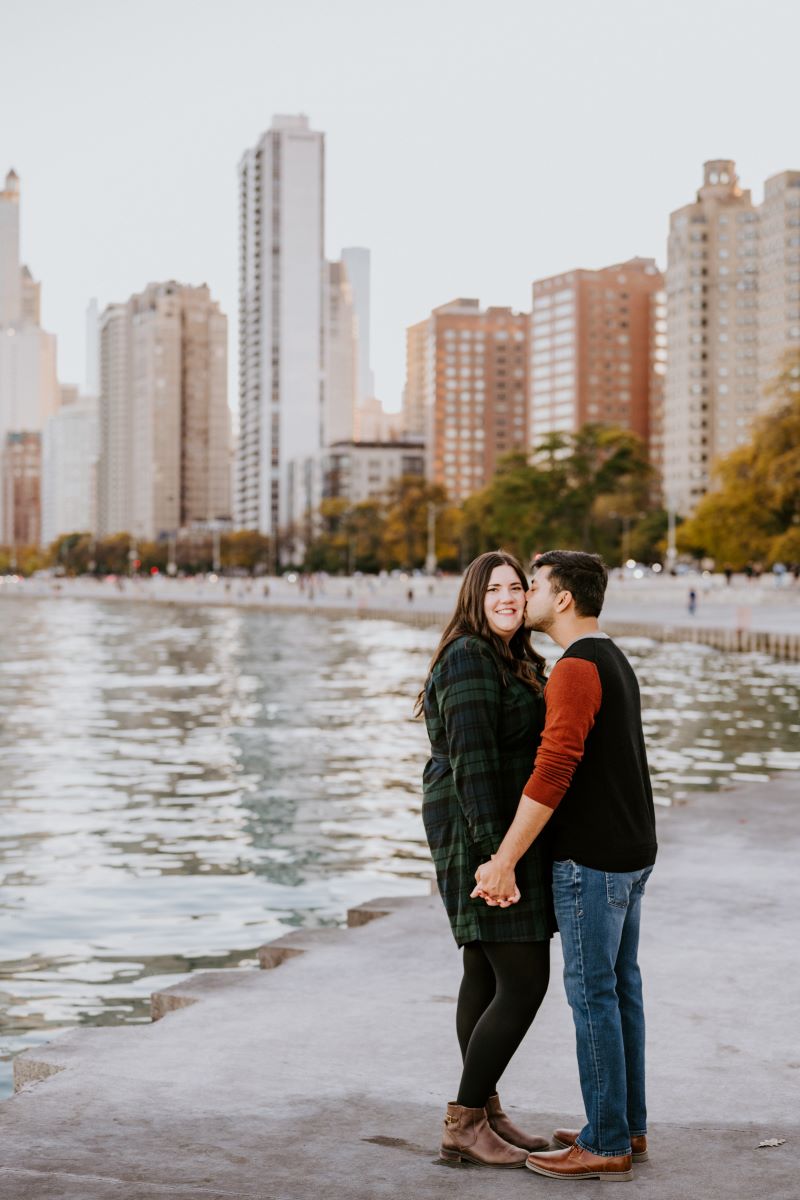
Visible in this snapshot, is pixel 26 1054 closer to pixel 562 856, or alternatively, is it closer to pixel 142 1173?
pixel 142 1173

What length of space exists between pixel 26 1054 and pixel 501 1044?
2.55 m

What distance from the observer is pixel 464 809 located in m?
5.03

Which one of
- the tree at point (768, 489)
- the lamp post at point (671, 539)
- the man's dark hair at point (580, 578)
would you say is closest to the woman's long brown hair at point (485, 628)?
the man's dark hair at point (580, 578)

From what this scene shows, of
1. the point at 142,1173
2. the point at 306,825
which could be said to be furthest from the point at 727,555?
the point at 142,1173

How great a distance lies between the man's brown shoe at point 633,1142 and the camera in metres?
5.10

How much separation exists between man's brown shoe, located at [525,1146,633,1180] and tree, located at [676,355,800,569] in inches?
2788

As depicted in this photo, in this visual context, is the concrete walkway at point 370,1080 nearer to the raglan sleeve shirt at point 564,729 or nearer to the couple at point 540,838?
the couple at point 540,838

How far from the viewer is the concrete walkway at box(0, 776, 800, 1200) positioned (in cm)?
495

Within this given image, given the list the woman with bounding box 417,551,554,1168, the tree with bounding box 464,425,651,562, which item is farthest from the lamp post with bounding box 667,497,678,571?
the woman with bounding box 417,551,554,1168

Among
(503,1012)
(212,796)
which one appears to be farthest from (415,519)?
(503,1012)

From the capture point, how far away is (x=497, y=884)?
16.2 ft

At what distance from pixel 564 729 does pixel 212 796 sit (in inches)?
600

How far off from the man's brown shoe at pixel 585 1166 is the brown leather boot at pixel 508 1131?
7.6 inches

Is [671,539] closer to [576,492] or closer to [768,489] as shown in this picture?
[768,489]
